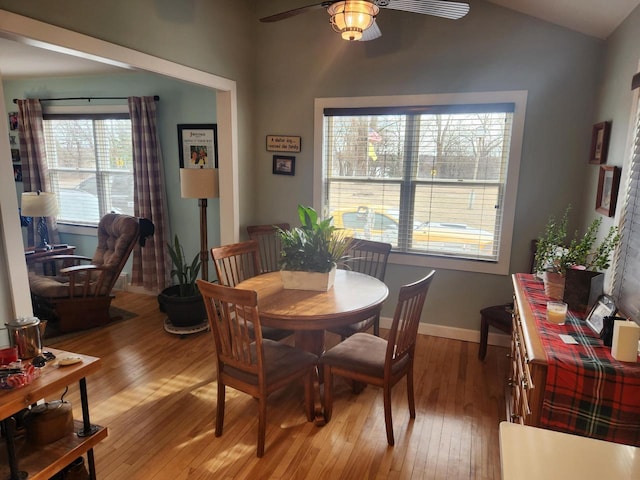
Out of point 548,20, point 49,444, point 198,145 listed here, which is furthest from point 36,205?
point 548,20

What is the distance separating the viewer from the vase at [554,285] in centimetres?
209

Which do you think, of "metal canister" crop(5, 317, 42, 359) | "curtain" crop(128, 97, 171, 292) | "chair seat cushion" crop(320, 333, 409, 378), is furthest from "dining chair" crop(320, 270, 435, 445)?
"curtain" crop(128, 97, 171, 292)

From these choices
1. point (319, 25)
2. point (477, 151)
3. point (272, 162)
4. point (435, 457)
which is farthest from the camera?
point (272, 162)

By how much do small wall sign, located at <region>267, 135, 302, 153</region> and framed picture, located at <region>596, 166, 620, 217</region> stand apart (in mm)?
2424

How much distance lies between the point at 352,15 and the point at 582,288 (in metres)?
1.74

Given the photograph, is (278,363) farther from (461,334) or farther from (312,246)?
(461,334)

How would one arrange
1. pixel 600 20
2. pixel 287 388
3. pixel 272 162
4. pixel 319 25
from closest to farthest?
pixel 600 20
pixel 287 388
pixel 319 25
pixel 272 162

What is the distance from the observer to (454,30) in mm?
3203

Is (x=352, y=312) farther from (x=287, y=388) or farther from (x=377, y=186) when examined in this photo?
(x=377, y=186)

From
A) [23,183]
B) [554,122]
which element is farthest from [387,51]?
[23,183]

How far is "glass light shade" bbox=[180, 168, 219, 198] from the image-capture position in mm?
3552

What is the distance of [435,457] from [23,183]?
564 centimetres

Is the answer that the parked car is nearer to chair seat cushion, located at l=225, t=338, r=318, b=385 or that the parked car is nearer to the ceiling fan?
chair seat cushion, located at l=225, t=338, r=318, b=385

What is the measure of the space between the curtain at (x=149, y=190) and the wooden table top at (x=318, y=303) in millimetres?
2065
